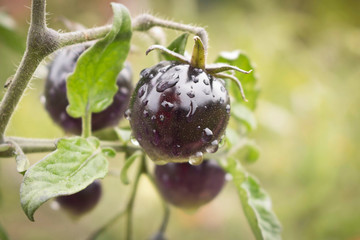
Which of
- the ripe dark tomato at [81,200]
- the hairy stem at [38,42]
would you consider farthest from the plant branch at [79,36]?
the ripe dark tomato at [81,200]

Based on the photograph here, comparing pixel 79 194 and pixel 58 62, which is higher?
pixel 58 62

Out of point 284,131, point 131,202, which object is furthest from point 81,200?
point 284,131

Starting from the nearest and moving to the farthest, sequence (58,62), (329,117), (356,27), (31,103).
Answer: (58,62) → (329,117) → (31,103) → (356,27)

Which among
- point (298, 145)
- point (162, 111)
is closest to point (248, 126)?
point (162, 111)

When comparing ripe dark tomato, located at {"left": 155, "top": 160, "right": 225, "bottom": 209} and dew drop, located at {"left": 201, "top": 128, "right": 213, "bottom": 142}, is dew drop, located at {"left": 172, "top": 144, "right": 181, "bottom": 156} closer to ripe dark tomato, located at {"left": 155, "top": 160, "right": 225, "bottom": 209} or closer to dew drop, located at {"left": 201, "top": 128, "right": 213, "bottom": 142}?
dew drop, located at {"left": 201, "top": 128, "right": 213, "bottom": 142}

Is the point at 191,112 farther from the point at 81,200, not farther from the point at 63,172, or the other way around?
the point at 81,200

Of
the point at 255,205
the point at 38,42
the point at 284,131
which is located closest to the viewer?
the point at 38,42

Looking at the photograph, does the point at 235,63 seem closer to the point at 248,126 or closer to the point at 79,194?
the point at 248,126

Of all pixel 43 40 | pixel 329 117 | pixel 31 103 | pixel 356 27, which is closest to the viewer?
pixel 43 40

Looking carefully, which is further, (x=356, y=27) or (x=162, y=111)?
(x=356, y=27)
